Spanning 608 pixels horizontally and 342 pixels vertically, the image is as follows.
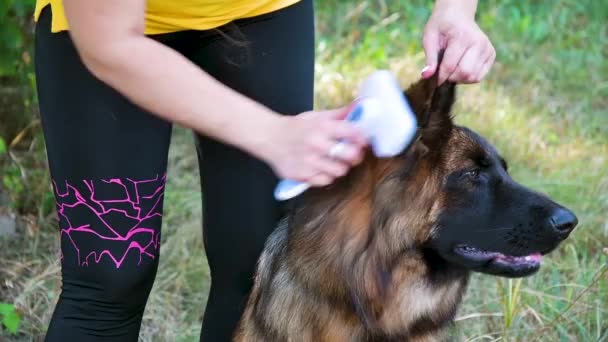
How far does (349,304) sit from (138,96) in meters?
0.93

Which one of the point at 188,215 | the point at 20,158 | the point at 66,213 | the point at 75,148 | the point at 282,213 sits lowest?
the point at 188,215

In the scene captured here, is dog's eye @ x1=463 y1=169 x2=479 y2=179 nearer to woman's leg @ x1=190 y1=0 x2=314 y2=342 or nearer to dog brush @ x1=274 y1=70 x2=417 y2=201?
woman's leg @ x1=190 y1=0 x2=314 y2=342

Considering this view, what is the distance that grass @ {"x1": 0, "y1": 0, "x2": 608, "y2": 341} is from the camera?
11.5 ft

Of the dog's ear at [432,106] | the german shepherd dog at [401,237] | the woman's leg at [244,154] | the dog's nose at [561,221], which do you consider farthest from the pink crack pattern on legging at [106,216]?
the dog's nose at [561,221]

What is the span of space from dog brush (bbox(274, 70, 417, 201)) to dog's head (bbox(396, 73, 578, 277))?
0.52 m

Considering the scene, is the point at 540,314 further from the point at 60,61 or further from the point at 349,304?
the point at 60,61

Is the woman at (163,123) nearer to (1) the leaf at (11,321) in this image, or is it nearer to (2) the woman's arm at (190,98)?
(2) the woman's arm at (190,98)

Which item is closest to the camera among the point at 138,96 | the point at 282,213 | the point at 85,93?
the point at 138,96

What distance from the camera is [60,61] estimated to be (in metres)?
2.15

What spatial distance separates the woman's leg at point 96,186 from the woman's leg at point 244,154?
0.78 ft

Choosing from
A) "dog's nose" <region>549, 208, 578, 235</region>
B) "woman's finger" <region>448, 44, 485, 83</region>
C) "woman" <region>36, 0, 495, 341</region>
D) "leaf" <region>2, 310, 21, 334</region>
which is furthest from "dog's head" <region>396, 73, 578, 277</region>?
"leaf" <region>2, 310, 21, 334</region>

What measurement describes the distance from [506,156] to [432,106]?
115 inches

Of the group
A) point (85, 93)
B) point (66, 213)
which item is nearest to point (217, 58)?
point (85, 93)

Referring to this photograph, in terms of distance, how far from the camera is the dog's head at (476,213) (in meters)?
2.36
